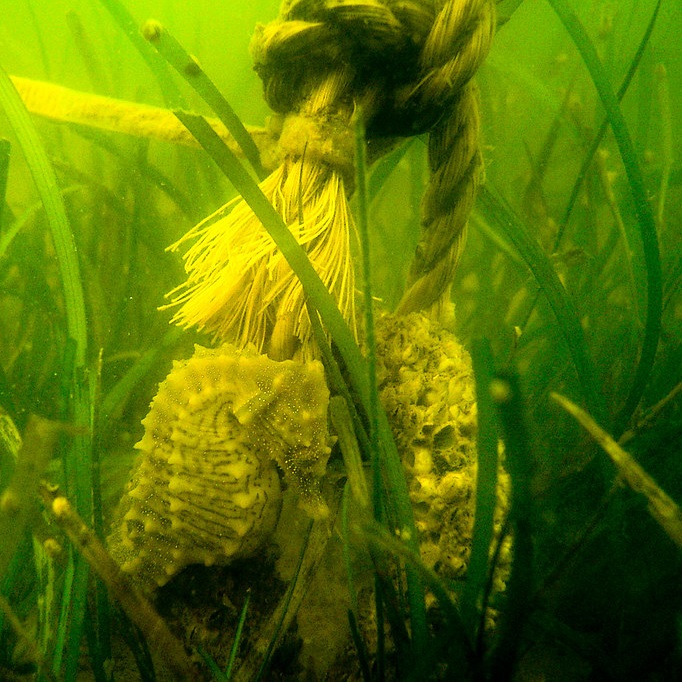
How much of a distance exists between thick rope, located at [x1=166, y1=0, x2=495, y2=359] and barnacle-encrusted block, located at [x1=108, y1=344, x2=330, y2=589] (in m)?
0.12

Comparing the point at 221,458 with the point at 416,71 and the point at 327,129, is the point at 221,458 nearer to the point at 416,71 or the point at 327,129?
the point at 327,129

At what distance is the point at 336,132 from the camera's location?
91cm

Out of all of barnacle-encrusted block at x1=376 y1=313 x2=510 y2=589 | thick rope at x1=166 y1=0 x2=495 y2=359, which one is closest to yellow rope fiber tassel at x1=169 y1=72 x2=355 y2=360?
thick rope at x1=166 y1=0 x2=495 y2=359

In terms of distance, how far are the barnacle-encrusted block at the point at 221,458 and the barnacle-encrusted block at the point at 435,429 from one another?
7.0 inches

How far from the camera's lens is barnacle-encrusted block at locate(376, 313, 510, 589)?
85 cm

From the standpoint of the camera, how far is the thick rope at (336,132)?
2.79 ft

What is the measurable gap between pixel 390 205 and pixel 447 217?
204 cm

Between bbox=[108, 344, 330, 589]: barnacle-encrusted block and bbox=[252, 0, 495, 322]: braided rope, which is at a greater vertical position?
bbox=[252, 0, 495, 322]: braided rope

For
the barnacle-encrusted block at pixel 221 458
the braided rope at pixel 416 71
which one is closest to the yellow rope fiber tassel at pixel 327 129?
the braided rope at pixel 416 71

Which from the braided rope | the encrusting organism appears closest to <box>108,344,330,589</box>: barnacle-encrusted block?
the encrusting organism

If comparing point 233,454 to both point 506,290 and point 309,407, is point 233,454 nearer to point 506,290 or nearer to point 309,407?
point 309,407

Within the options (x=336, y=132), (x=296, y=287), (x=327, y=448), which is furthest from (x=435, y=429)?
(x=336, y=132)

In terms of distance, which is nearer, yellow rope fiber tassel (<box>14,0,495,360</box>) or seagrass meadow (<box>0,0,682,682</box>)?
seagrass meadow (<box>0,0,682,682</box>)

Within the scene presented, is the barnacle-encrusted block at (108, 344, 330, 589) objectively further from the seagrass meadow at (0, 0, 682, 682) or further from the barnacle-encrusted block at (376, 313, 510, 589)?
the barnacle-encrusted block at (376, 313, 510, 589)
